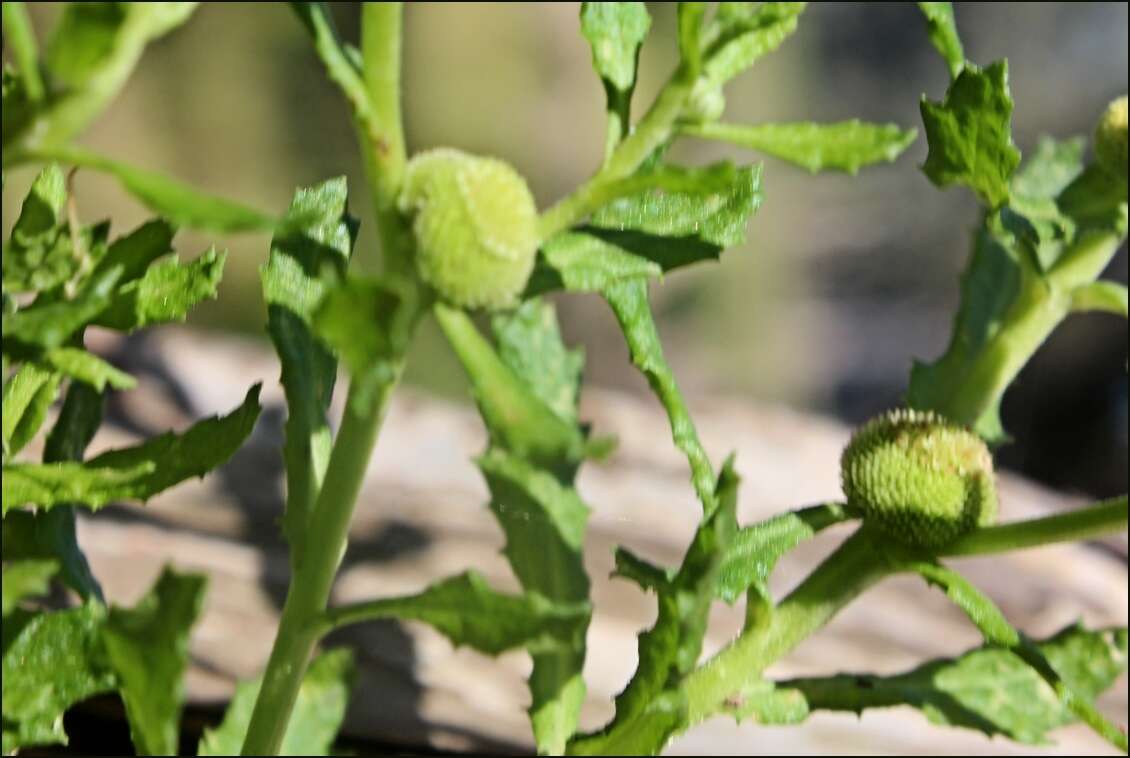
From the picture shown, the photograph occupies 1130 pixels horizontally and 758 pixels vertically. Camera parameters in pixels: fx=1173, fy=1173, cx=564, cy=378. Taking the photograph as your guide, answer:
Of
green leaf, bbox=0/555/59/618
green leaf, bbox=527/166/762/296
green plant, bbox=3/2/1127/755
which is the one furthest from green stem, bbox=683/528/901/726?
green leaf, bbox=0/555/59/618

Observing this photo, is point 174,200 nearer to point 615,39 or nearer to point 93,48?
point 93,48

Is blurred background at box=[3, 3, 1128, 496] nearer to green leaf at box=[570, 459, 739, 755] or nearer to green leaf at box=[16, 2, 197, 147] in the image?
green leaf at box=[570, 459, 739, 755]

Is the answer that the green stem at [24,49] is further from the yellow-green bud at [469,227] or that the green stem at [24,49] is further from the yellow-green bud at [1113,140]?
the yellow-green bud at [1113,140]

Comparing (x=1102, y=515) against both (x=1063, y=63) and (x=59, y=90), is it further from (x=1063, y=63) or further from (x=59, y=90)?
(x=1063, y=63)

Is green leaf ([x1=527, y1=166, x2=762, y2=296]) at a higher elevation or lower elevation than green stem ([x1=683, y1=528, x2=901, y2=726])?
higher

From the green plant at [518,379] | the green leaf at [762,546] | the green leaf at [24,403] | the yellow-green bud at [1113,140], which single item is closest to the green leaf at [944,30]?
the green plant at [518,379]

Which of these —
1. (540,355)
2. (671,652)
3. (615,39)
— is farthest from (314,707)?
(615,39)
